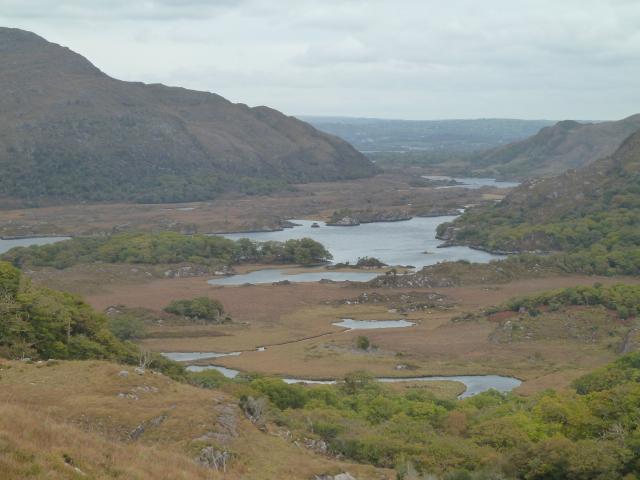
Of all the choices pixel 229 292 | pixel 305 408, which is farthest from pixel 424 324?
pixel 305 408

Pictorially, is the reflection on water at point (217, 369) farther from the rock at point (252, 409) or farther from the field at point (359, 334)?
the rock at point (252, 409)

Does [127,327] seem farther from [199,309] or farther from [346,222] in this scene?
[346,222]

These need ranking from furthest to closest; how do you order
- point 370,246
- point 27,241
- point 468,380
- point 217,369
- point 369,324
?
point 27,241 → point 370,246 → point 369,324 → point 217,369 → point 468,380

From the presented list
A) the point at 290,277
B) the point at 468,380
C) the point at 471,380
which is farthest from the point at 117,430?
the point at 290,277

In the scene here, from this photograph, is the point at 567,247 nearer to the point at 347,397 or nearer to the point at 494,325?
the point at 494,325

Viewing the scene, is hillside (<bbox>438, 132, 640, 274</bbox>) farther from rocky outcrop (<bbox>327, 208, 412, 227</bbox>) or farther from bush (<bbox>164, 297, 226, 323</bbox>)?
bush (<bbox>164, 297, 226, 323</bbox>)

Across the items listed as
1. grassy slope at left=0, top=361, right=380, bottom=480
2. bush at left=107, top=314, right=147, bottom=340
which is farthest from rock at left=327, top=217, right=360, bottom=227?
grassy slope at left=0, top=361, right=380, bottom=480
